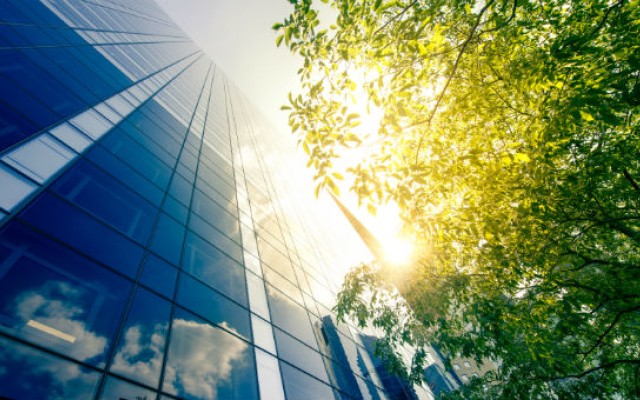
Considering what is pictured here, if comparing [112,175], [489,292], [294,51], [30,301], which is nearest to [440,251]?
[489,292]

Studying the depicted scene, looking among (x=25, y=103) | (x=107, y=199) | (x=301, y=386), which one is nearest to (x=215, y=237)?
(x=107, y=199)

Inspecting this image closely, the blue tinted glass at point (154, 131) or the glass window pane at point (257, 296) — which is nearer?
the glass window pane at point (257, 296)

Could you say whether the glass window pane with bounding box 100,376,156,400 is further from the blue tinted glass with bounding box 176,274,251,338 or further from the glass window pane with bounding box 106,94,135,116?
the glass window pane with bounding box 106,94,135,116

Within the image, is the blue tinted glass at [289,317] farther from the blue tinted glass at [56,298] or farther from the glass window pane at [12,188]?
the glass window pane at [12,188]

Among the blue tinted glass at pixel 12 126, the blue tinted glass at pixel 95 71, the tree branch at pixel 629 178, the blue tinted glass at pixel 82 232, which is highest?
the blue tinted glass at pixel 95 71

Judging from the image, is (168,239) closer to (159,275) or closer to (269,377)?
(159,275)

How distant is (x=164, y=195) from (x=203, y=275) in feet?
8.84

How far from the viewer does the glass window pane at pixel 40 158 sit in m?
4.83

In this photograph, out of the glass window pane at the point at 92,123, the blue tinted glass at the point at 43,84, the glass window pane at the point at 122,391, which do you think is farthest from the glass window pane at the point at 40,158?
the glass window pane at the point at 122,391

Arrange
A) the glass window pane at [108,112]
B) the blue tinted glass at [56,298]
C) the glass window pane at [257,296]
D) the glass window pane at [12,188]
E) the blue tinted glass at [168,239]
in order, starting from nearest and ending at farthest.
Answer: the blue tinted glass at [56,298] → the glass window pane at [12,188] → the blue tinted glass at [168,239] → the glass window pane at [257,296] → the glass window pane at [108,112]

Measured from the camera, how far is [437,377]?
59.4ft

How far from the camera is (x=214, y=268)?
755cm

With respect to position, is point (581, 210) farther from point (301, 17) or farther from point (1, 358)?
point (1, 358)

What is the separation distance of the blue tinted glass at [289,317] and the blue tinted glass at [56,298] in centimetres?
470
